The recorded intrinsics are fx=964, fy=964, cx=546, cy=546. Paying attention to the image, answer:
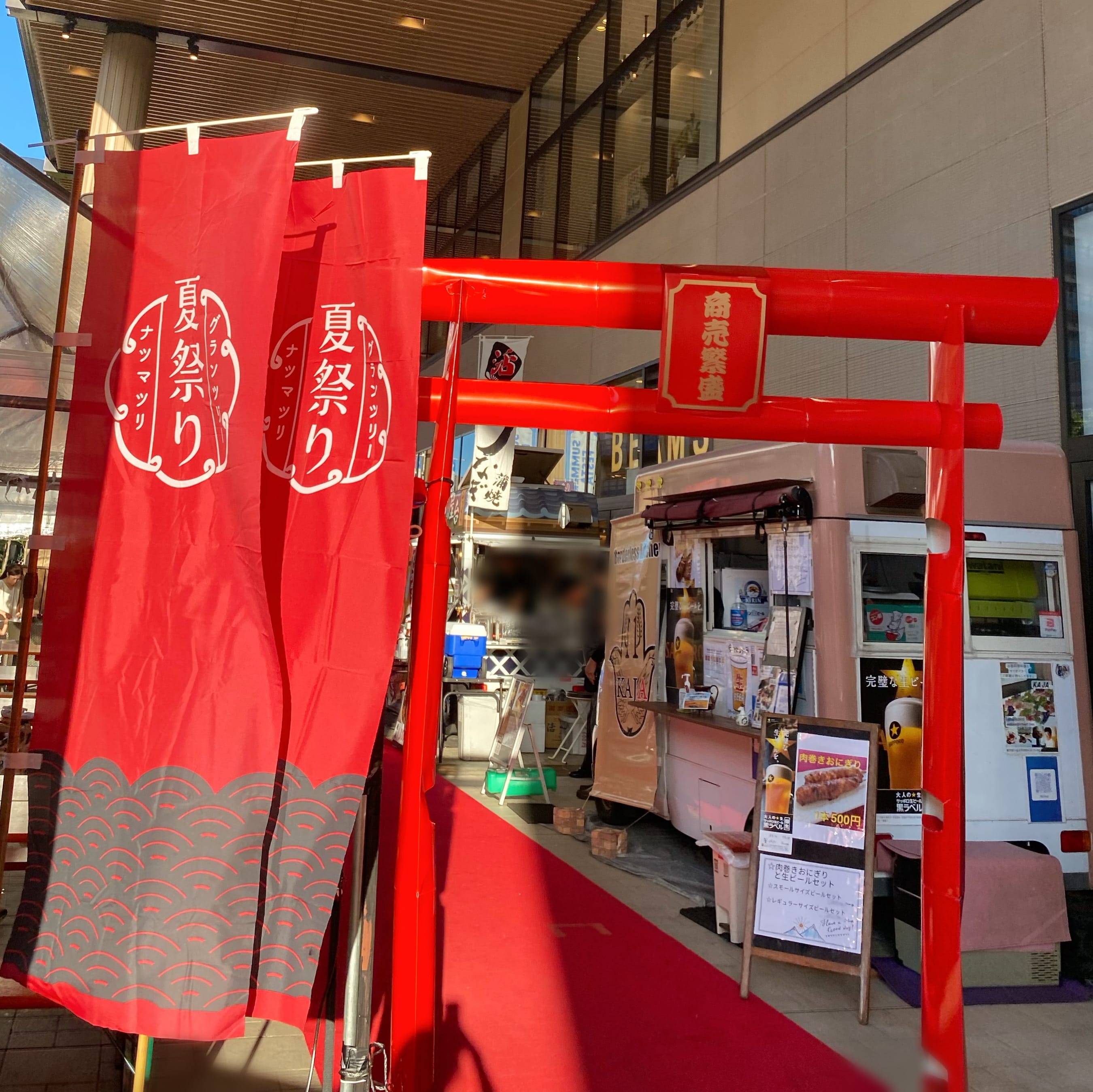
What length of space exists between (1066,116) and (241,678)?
6464 millimetres

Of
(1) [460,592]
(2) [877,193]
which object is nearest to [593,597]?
(1) [460,592]

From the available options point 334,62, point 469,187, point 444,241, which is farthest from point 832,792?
point 444,241

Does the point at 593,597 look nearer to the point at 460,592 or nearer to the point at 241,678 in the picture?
the point at 460,592

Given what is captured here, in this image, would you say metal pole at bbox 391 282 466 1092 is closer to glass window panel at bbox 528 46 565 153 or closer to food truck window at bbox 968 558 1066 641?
food truck window at bbox 968 558 1066 641

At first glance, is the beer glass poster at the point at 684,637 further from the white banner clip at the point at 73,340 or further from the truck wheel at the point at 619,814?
the white banner clip at the point at 73,340

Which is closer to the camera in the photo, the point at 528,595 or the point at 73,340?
the point at 73,340

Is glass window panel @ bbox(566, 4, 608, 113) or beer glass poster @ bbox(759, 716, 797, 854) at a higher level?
glass window panel @ bbox(566, 4, 608, 113)

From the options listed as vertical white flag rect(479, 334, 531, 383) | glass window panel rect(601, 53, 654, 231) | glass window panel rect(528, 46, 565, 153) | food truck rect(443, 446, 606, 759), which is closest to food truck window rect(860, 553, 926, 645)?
food truck rect(443, 446, 606, 759)

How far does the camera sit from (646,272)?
342cm

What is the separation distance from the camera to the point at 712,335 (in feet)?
11.1

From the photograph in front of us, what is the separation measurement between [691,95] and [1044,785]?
8849mm

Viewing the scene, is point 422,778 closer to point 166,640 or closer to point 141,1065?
point 166,640

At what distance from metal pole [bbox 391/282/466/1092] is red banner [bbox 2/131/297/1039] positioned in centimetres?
61

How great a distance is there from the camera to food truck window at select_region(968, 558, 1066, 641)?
5559 mm
